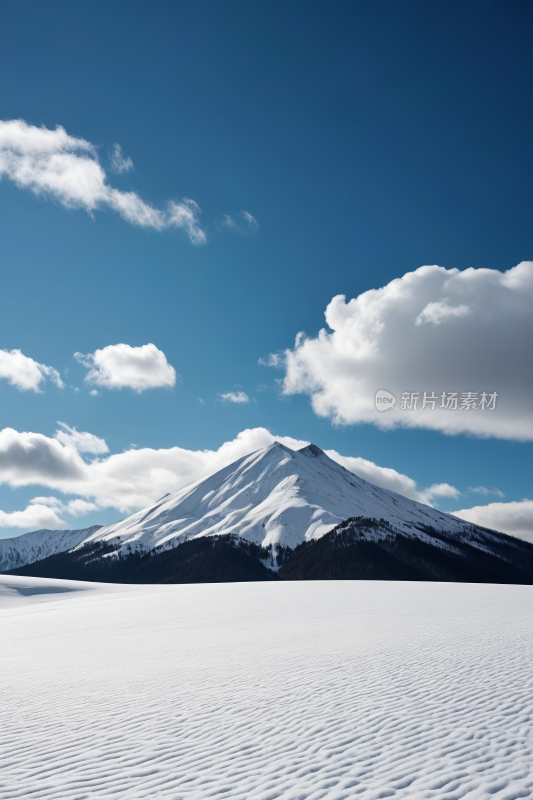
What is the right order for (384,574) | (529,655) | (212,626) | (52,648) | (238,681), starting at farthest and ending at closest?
(384,574) → (212,626) → (52,648) → (529,655) → (238,681)

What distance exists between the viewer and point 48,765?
7738 mm

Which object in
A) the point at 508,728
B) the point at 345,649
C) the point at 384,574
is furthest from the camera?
the point at 384,574

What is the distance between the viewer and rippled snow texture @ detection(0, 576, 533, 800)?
6.84 metres

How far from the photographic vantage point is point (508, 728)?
8438 mm

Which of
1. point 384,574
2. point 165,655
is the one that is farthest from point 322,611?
point 384,574

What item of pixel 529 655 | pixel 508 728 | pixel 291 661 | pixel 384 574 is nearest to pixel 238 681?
pixel 291 661

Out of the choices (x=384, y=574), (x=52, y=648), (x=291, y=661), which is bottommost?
(x=384, y=574)

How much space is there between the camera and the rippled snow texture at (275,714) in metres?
6.84

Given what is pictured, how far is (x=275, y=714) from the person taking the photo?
975 cm

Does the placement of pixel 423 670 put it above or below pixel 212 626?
above

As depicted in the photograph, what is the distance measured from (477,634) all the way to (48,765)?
15.7 m

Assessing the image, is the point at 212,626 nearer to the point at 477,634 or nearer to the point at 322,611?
the point at 322,611

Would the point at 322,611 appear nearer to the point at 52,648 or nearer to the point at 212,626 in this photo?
the point at 212,626

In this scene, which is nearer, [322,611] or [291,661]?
[291,661]
